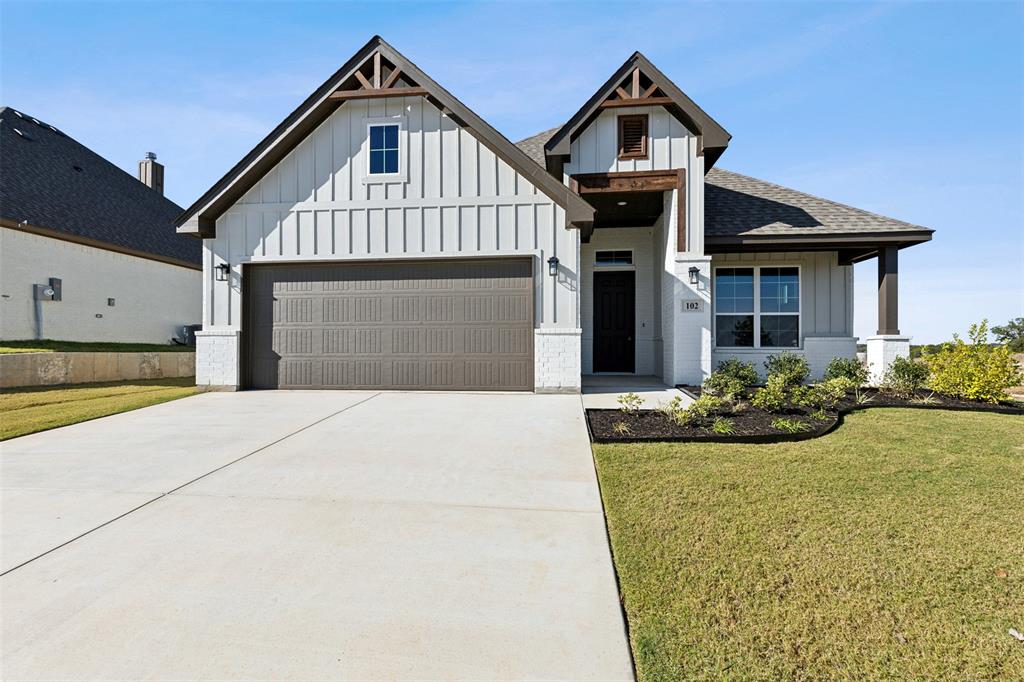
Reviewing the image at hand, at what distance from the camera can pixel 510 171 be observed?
8875 mm

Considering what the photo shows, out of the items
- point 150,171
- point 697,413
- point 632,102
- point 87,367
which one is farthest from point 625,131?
point 150,171

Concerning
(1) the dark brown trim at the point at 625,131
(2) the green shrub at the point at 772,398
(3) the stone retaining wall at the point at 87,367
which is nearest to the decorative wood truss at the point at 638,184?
(1) the dark brown trim at the point at 625,131

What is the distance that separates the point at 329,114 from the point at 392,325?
4.35m

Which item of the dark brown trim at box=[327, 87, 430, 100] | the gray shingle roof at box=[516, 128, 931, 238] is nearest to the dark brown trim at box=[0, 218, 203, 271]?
the dark brown trim at box=[327, 87, 430, 100]

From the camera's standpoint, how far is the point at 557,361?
8805 millimetres

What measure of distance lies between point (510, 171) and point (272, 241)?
4953mm

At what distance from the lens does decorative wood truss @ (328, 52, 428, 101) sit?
29.3 feet

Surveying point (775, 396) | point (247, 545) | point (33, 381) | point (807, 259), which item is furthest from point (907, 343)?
point (33, 381)

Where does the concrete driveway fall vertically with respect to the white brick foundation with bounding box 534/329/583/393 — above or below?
below

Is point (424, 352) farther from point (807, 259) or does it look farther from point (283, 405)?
point (807, 259)

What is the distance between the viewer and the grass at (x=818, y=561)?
203 centimetres

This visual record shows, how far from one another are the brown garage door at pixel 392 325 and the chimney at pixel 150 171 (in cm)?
1858

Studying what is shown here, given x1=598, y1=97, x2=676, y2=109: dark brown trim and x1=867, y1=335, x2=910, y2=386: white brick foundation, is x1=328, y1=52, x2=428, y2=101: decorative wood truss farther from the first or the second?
x1=867, y1=335, x2=910, y2=386: white brick foundation

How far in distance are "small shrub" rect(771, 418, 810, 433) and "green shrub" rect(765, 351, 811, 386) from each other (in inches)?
128
